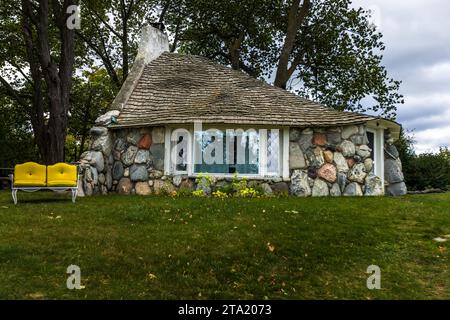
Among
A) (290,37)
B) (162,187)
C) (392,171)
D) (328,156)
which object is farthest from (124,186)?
(290,37)

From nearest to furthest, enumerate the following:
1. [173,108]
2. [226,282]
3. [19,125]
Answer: [226,282] → [173,108] → [19,125]

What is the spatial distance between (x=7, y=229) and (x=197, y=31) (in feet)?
67.9

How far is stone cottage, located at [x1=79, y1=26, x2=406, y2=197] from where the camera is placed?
46.9ft

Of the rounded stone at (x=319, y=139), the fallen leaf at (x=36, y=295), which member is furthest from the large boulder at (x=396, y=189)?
the fallen leaf at (x=36, y=295)

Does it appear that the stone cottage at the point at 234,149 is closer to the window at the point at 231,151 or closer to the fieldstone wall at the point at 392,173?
the window at the point at 231,151

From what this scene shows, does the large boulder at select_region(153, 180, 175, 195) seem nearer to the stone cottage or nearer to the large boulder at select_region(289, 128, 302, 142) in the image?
the stone cottage

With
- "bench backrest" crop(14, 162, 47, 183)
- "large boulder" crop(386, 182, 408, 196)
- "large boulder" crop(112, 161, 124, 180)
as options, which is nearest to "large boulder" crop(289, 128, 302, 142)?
Result: "large boulder" crop(386, 182, 408, 196)

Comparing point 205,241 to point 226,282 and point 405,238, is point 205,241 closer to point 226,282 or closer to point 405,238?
point 226,282

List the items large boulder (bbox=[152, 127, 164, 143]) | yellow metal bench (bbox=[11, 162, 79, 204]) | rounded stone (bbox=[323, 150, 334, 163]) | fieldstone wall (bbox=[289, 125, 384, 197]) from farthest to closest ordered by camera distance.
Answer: large boulder (bbox=[152, 127, 164, 143]), rounded stone (bbox=[323, 150, 334, 163]), fieldstone wall (bbox=[289, 125, 384, 197]), yellow metal bench (bbox=[11, 162, 79, 204])

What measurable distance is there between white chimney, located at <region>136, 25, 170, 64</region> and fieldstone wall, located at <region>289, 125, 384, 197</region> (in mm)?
8599

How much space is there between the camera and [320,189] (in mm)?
14164

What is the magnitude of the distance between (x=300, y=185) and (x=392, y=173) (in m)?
4.81

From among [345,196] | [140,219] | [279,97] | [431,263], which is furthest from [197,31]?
[431,263]

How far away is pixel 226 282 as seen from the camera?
19.6 ft
